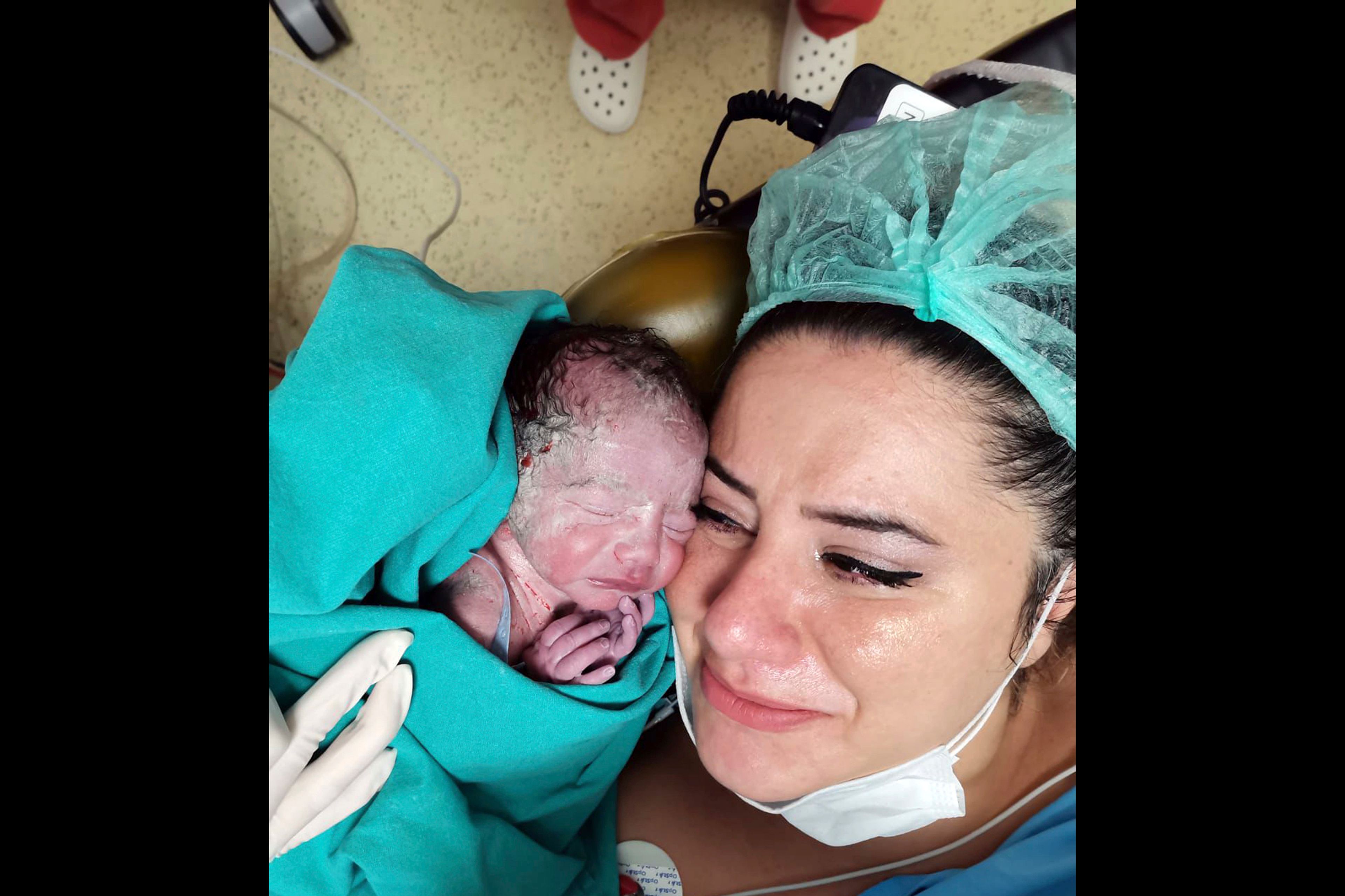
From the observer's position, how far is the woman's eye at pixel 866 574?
907 millimetres

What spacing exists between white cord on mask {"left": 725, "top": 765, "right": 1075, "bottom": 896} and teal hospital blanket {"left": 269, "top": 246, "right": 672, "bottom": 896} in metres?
0.25

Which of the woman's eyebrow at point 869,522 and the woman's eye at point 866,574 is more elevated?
the woman's eyebrow at point 869,522

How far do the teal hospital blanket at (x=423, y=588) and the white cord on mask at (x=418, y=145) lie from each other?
0.86 metres

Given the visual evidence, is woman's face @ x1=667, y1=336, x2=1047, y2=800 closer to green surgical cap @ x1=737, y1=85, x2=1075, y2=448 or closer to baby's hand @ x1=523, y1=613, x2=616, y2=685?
green surgical cap @ x1=737, y1=85, x2=1075, y2=448

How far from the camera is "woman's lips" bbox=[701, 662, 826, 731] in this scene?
38.9 inches

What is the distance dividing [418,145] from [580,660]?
1431mm

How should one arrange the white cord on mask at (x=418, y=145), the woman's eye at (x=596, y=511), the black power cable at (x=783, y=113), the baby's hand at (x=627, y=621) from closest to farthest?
the woman's eye at (x=596, y=511) → the baby's hand at (x=627, y=621) → the black power cable at (x=783, y=113) → the white cord on mask at (x=418, y=145)

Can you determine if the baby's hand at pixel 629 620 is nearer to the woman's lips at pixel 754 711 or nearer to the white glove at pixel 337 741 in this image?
the woman's lips at pixel 754 711

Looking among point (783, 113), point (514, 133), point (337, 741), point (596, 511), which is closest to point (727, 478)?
point (596, 511)

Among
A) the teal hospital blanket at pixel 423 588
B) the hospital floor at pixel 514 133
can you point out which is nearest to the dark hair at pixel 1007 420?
the teal hospital blanket at pixel 423 588

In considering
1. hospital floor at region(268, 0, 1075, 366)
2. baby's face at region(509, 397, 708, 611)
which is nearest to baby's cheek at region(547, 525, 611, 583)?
baby's face at region(509, 397, 708, 611)

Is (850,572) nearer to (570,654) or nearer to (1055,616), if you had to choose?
(1055,616)
